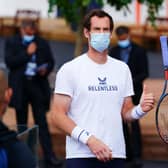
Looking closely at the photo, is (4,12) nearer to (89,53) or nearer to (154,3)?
(154,3)

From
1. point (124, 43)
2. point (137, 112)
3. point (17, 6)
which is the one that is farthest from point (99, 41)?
point (17, 6)

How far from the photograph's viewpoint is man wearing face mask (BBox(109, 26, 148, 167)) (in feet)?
32.9

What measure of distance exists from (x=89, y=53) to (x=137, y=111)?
53cm

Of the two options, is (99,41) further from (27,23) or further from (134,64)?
(134,64)

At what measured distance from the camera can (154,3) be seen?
1102cm

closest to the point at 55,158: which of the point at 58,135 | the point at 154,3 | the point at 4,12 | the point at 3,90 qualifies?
the point at 58,135

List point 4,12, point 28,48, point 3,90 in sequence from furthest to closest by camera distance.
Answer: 1. point 4,12
2. point 28,48
3. point 3,90

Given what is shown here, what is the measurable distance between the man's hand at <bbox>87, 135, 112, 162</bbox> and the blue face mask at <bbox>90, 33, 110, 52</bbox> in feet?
2.19

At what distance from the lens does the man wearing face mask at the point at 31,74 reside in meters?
9.88

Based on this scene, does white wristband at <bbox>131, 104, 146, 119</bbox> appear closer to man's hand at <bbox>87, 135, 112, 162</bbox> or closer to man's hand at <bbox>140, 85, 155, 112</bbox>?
man's hand at <bbox>140, 85, 155, 112</bbox>

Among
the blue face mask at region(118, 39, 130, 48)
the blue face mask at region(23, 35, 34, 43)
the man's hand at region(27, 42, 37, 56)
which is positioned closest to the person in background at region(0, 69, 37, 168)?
the man's hand at region(27, 42, 37, 56)

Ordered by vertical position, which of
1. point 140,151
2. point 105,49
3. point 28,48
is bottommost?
point 140,151

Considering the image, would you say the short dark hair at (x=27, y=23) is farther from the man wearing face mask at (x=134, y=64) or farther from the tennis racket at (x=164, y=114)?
the tennis racket at (x=164, y=114)

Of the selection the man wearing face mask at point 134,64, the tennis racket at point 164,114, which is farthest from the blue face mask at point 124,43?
the tennis racket at point 164,114
